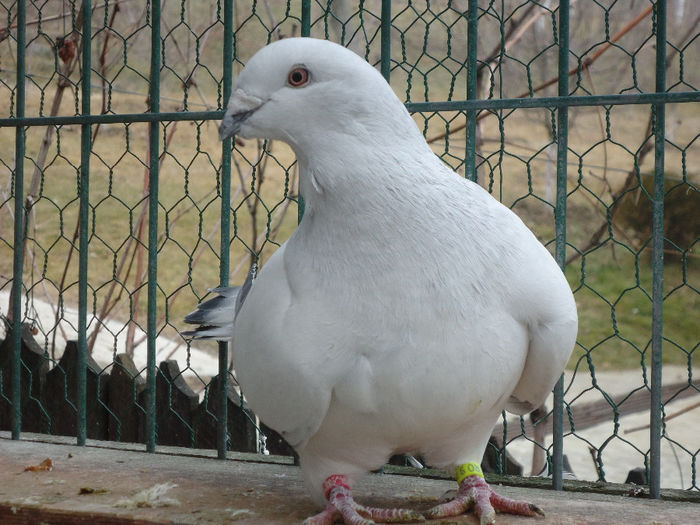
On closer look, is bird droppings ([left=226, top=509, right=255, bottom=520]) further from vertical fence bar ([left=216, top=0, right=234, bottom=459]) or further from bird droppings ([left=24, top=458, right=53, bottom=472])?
bird droppings ([left=24, top=458, right=53, bottom=472])

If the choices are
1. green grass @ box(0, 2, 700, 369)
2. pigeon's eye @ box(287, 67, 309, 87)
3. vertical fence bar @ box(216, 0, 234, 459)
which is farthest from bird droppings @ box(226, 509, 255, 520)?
green grass @ box(0, 2, 700, 369)

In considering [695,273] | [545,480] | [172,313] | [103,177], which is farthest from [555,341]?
[695,273]

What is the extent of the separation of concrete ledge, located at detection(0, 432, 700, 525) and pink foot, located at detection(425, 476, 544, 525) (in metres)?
0.02

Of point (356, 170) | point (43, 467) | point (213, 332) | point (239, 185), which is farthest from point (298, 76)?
point (239, 185)

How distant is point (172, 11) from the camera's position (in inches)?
203

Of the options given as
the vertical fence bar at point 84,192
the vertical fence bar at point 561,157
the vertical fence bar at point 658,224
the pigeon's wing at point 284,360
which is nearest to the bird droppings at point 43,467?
the vertical fence bar at point 84,192

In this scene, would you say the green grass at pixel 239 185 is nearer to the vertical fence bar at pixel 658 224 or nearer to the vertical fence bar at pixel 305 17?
the vertical fence bar at pixel 305 17

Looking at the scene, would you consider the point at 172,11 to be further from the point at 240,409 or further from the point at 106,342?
the point at 240,409

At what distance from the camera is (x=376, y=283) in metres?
1.23

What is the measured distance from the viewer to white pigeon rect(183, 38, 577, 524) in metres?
1.22

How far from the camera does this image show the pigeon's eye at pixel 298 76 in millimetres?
1208

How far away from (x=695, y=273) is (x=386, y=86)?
593cm

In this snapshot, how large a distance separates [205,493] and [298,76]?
0.98 m

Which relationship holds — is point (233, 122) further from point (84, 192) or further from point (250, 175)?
point (250, 175)
